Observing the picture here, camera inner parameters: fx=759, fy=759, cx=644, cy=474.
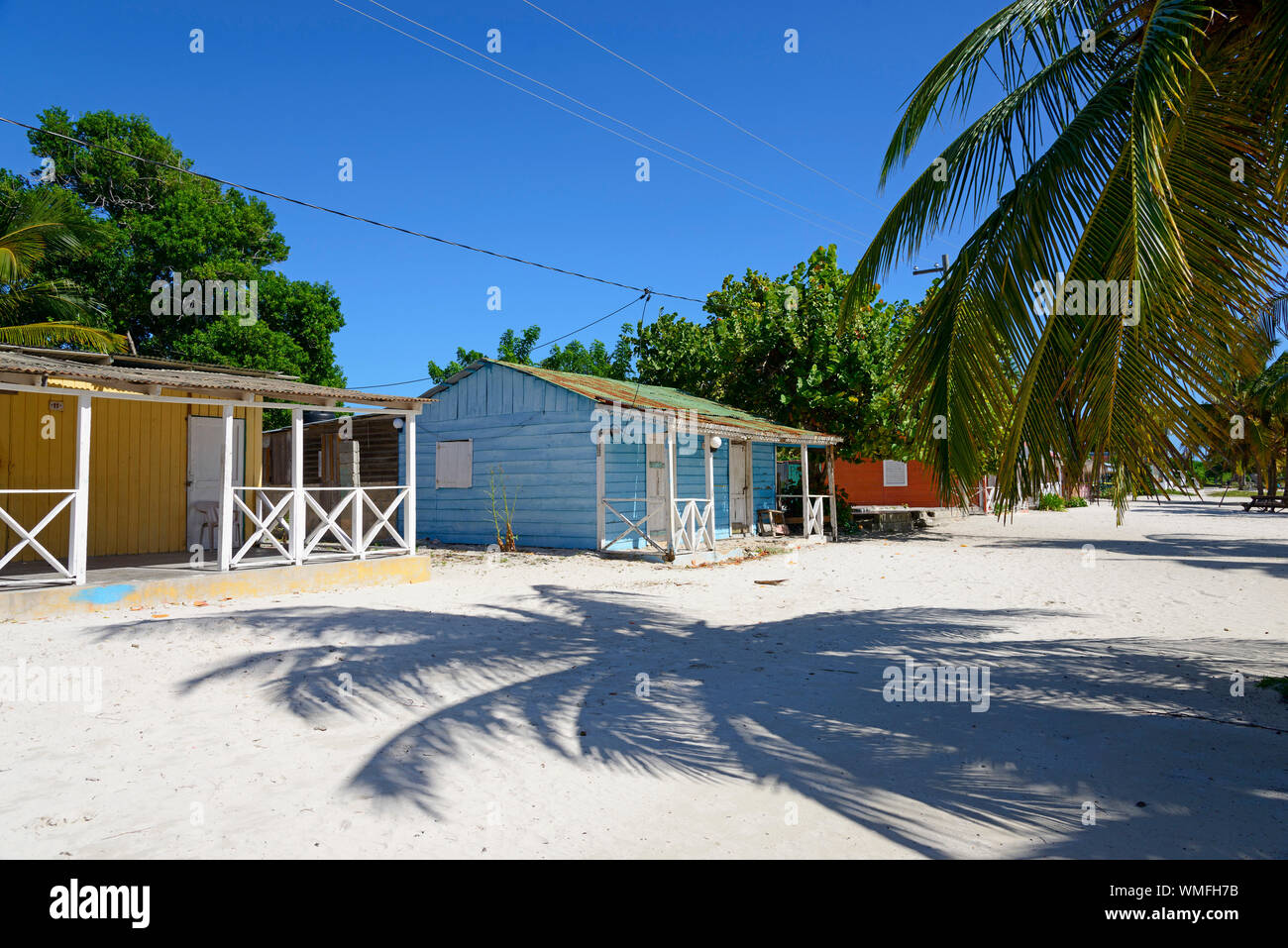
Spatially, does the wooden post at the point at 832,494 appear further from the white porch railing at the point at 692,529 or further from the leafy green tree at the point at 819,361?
the white porch railing at the point at 692,529

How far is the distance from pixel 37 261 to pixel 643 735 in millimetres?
18744

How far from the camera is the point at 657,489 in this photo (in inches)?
693

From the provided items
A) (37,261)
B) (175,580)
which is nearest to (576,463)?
(175,580)

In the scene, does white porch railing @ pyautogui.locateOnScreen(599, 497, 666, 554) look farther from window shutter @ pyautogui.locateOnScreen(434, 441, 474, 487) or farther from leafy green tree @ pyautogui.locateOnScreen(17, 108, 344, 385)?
leafy green tree @ pyautogui.locateOnScreen(17, 108, 344, 385)

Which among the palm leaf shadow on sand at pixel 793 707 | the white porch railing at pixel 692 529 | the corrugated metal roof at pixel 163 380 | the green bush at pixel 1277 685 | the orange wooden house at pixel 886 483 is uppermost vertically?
the corrugated metal roof at pixel 163 380

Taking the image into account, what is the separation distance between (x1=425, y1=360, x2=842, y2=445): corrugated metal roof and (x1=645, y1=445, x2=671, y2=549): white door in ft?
3.74

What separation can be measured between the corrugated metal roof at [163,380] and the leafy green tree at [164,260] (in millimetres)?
15610

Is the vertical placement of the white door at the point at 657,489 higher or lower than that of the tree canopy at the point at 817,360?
lower

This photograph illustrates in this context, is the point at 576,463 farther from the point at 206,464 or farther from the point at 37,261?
the point at 37,261

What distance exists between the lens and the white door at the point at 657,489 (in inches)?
680

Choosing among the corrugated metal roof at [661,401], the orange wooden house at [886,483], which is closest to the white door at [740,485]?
the corrugated metal roof at [661,401]

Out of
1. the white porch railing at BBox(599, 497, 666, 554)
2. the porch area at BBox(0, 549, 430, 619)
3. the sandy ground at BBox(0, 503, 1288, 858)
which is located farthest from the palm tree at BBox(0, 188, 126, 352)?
the white porch railing at BBox(599, 497, 666, 554)
